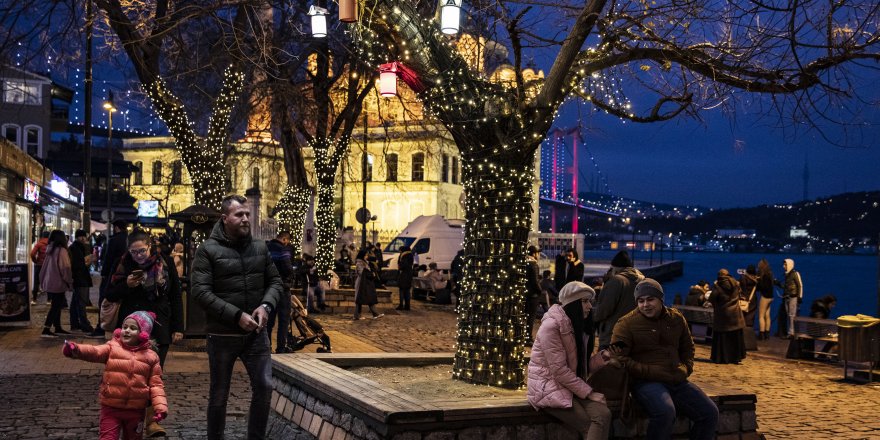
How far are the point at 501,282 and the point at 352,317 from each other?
1302 centimetres

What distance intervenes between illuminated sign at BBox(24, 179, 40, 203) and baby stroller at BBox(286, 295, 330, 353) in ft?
46.9

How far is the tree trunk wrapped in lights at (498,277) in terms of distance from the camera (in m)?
8.45

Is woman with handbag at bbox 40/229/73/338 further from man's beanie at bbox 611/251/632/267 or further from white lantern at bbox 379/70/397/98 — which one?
man's beanie at bbox 611/251/632/267

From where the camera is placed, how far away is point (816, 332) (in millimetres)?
15836

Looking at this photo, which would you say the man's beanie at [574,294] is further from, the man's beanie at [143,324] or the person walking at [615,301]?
the man's beanie at [143,324]

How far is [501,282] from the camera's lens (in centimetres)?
847

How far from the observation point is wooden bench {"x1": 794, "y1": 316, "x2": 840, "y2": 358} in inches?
616

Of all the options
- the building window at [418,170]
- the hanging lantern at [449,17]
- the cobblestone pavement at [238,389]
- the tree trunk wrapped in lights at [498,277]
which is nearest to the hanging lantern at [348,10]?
the hanging lantern at [449,17]

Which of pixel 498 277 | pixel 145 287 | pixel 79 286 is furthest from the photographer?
pixel 79 286

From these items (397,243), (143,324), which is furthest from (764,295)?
(397,243)

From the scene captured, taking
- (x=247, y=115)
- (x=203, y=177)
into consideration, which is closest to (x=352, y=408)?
(x=203, y=177)

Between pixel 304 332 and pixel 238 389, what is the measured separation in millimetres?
3499

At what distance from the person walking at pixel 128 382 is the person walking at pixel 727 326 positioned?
11.0 m

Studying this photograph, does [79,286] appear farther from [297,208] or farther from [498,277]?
[297,208]
